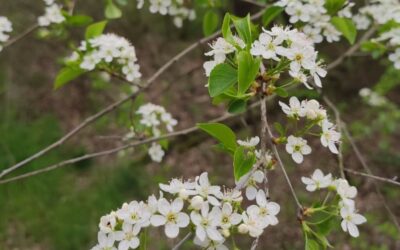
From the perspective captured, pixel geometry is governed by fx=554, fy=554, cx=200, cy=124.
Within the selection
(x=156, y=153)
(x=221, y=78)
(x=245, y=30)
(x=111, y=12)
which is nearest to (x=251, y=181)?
(x=221, y=78)

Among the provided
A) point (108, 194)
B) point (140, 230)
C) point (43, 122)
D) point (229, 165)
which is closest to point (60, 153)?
point (43, 122)

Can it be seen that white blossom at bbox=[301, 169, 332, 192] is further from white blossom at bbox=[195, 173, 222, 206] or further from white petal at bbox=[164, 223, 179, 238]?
white petal at bbox=[164, 223, 179, 238]

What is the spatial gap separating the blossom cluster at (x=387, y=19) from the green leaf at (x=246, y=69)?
102 centimetres

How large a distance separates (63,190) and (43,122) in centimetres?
92

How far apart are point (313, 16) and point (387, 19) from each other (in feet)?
1.20

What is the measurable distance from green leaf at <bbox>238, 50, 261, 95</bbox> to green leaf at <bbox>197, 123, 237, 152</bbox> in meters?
0.12

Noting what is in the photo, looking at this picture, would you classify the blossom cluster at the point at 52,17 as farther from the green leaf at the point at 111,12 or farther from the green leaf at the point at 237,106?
the green leaf at the point at 237,106

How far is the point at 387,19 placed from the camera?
2.33m

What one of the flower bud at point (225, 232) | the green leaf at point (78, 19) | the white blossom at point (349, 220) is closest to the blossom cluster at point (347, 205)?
the white blossom at point (349, 220)

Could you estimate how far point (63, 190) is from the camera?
4246mm

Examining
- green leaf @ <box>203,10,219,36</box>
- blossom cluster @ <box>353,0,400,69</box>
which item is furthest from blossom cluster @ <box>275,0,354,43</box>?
green leaf @ <box>203,10,219,36</box>

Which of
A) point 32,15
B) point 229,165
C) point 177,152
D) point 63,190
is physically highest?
point 32,15

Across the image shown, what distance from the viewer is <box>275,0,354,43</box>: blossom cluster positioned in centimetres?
204

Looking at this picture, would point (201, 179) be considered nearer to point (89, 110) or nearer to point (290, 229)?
point (290, 229)
